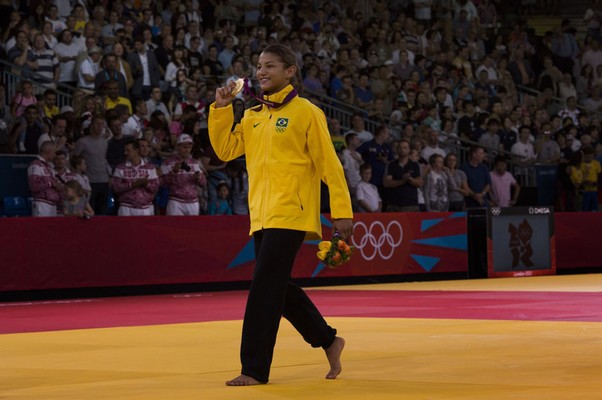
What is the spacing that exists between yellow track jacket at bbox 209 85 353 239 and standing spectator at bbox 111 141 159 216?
11.6 metres

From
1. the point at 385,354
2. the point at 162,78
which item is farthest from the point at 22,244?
the point at 385,354

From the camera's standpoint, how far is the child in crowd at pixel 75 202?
794 inches

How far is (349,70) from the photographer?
29.3 m

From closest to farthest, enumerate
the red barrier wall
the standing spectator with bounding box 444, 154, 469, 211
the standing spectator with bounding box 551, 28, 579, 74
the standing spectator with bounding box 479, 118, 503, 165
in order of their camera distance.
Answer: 1. the red barrier wall
2. the standing spectator with bounding box 444, 154, 469, 211
3. the standing spectator with bounding box 479, 118, 503, 165
4. the standing spectator with bounding box 551, 28, 579, 74

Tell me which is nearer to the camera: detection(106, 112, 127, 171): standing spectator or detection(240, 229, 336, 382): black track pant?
detection(240, 229, 336, 382): black track pant

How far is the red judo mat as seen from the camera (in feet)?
50.8

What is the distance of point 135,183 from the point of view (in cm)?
2092

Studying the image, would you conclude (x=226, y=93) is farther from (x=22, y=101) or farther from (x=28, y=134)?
(x=22, y=101)

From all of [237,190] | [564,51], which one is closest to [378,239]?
[237,190]

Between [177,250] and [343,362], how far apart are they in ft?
37.7

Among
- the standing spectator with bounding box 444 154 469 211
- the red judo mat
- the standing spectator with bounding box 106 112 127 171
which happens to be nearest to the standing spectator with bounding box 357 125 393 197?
the standing spectator with bounding box 444 154 469 211

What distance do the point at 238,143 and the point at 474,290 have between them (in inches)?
502

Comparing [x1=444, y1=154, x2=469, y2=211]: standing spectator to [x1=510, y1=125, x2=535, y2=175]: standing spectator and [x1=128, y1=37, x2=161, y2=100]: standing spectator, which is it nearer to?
[x1=510, y1=125, x2=535, y2=175]: standing spectator

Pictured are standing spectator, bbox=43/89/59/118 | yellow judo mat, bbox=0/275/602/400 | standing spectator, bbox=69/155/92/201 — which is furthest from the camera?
standing spectator, bbox=43/89/59/118
